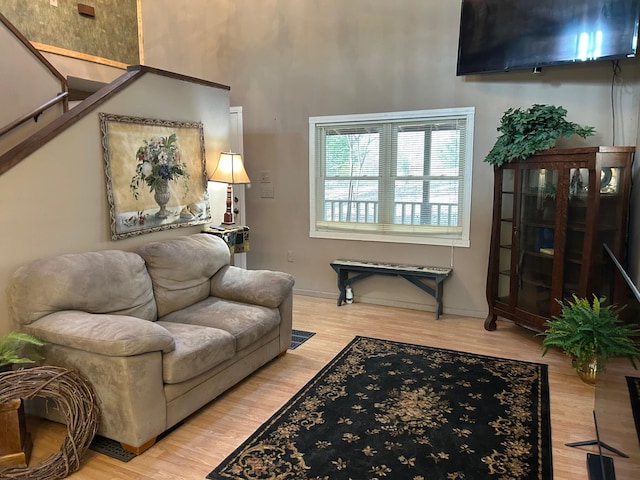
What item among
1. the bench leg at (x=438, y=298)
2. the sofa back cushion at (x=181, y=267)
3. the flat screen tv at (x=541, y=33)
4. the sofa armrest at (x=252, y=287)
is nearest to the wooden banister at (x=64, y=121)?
the sofa back cushion at (x=181, y=267)

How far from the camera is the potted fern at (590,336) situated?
2820 millimetres

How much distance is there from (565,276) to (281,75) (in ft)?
11.3

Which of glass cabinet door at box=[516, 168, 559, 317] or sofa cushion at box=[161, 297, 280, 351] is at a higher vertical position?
glass cabinet door at box=[516, 168, 559, 317]

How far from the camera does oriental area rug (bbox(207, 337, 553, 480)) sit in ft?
7.34

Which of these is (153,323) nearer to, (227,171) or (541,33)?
(227,171)

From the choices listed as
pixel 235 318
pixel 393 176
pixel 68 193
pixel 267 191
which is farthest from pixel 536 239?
pixel 68 193

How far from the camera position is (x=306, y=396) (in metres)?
2.95

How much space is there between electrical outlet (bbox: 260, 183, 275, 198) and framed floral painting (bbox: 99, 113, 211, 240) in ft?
4.31

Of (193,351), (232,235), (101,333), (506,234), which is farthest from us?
(232,235)

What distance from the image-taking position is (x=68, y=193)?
2908mm

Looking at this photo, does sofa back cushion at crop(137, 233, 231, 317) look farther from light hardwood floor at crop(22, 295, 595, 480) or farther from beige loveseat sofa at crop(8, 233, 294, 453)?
light hardwood floor at crop(22, 295, 595, 480)

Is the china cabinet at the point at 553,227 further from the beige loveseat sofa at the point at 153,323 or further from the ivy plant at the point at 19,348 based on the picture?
the ivy plant at the point at 19,348

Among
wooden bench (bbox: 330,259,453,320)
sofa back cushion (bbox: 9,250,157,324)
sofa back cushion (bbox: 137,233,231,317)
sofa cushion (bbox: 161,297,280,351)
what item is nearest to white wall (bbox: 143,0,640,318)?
wooden bench (bbox: 330,259,453,320)

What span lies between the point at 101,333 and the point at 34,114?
93.9 inches
